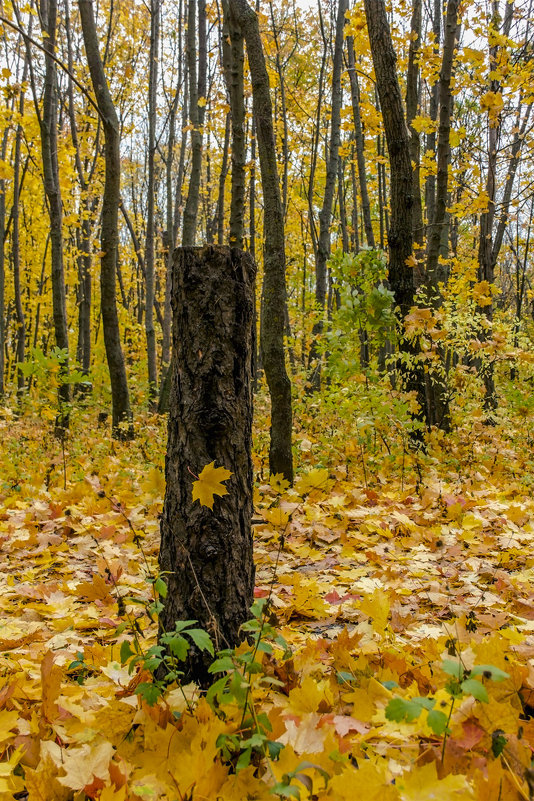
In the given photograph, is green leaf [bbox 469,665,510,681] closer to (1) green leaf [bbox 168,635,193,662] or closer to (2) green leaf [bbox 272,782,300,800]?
(2) green leaf [bbox 272,782,300,800]

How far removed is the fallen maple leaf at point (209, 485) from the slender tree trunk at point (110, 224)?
5592 millimetres

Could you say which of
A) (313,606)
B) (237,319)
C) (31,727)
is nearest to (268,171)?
(237,319)

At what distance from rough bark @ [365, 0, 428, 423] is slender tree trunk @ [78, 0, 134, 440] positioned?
3.13 meters

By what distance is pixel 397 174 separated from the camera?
5473 millimetres

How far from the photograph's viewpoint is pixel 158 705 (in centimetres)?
144

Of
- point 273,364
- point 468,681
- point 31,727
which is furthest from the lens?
point 273,364

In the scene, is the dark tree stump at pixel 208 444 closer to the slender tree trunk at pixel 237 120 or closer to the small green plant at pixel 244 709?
the small green plant at pixel 244 709

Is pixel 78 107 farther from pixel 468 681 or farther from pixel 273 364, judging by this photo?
pixel 468 681

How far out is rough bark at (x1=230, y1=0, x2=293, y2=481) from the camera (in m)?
3.99

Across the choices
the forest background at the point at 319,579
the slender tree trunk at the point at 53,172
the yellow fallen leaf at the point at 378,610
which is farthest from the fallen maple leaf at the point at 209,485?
the slender tree trunk at the point at 53,172

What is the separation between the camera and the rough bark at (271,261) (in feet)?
13.1

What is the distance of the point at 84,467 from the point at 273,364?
98.1 inches

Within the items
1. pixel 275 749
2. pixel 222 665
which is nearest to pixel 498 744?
pixel 275 749

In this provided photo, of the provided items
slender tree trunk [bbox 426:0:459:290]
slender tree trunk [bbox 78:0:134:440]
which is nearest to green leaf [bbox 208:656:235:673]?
slender tree trunk [bbox 426:0:459:290]
